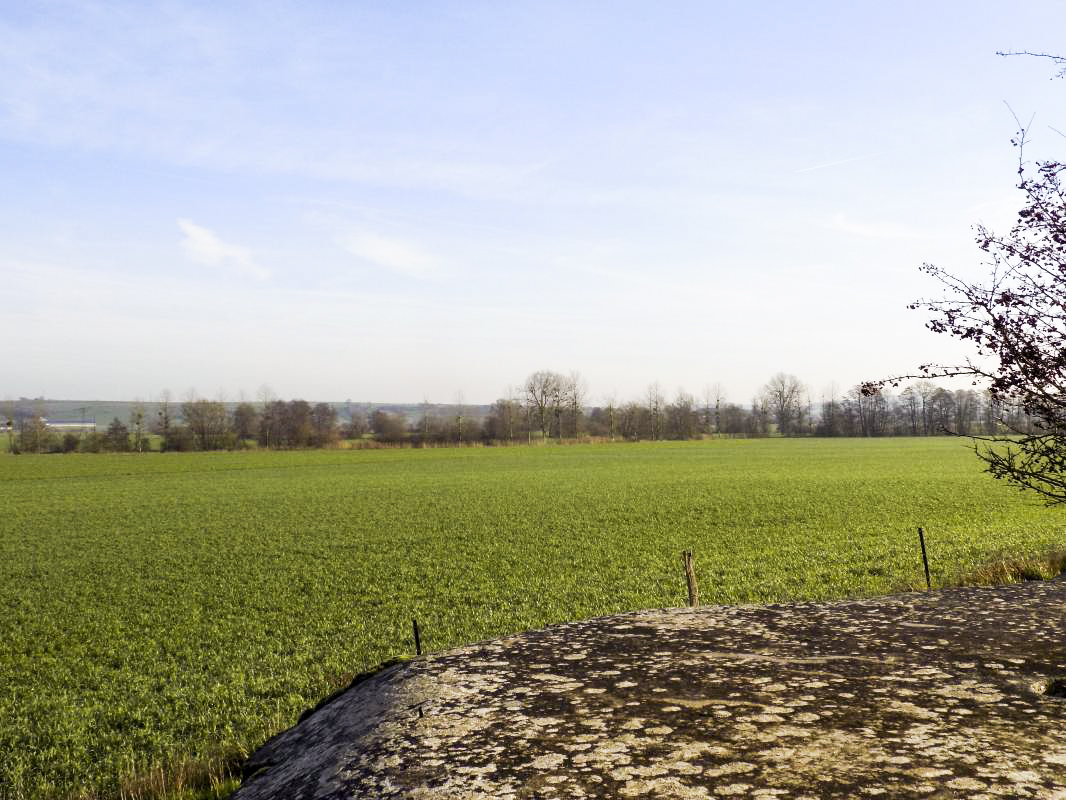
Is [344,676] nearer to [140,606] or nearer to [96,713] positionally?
[96,713]

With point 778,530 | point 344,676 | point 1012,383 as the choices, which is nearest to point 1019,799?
point 1012,383

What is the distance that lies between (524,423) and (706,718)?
148 meters

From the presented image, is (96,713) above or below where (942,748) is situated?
below

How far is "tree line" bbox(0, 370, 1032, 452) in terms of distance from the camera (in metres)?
118

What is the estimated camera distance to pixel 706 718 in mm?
4133

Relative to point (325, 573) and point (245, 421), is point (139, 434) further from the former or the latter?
point (325, 573)

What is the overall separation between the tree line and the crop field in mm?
62838

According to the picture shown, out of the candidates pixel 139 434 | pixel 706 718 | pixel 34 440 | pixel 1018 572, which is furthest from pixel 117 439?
pixel 706 718

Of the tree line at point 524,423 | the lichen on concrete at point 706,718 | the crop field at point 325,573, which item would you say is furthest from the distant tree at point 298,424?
the lichen on concrete at point 706,718

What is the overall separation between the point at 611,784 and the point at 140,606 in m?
20.3

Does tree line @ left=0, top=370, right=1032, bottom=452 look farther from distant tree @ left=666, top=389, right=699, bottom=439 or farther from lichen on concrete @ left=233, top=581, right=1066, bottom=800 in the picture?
lichen on concrete @ left=233, top=581, right=1066, bottom=800

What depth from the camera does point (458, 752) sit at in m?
3.90

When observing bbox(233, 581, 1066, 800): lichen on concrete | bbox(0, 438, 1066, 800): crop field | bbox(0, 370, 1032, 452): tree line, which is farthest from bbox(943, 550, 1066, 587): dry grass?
bbox(0, 370, 1032, 452): tree line

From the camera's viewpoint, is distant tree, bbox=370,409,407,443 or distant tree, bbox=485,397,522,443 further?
distant tree, bbox=485,397,522,443
